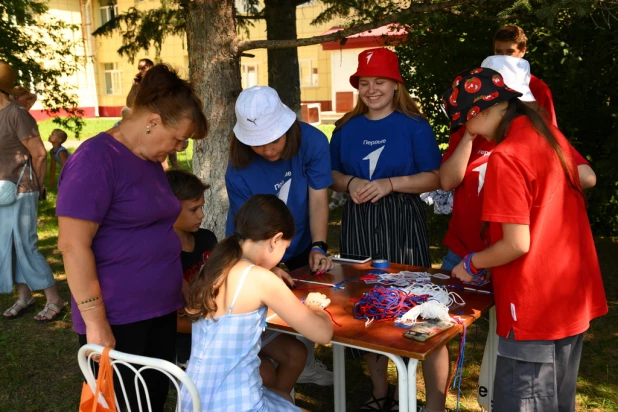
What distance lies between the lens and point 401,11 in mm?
4129

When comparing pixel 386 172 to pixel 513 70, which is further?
pixel 386 172

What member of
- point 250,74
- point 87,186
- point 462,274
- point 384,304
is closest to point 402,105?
point 462,274

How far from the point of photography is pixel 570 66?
5379mm

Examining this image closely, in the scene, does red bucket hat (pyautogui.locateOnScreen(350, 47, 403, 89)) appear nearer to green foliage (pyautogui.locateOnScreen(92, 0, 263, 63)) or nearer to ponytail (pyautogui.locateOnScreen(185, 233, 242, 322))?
ponytail (pyautogui.locateOnScreen(185, 233, 242, 322))

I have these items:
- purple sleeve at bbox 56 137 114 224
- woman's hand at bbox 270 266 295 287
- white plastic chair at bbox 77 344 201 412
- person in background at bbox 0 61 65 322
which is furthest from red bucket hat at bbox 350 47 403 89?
person in background at bbox 0 61 65 322

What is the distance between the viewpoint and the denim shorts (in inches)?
186

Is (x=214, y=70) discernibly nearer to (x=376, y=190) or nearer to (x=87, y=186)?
(x=376, y=190)

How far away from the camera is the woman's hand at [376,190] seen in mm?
3100

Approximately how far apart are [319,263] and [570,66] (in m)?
3.49

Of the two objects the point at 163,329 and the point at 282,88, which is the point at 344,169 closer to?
the point at 163,329

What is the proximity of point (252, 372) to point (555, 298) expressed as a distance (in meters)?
1.05

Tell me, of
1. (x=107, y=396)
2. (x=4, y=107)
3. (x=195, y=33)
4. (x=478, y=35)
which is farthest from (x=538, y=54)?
(x=107, y=396)

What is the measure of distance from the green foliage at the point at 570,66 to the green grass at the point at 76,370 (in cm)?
118

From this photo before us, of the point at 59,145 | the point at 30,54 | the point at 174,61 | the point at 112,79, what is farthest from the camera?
the point at 112,79
